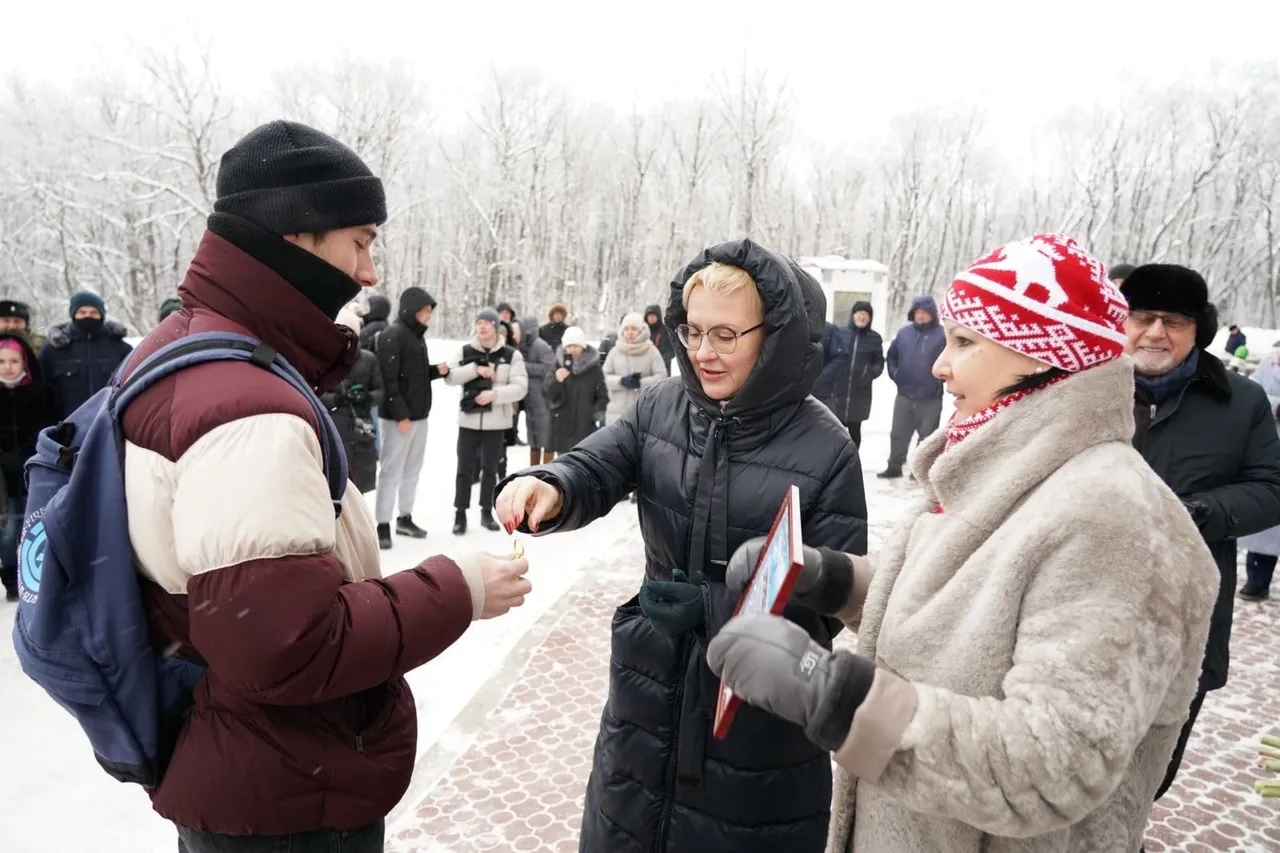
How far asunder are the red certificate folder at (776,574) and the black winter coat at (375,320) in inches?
245

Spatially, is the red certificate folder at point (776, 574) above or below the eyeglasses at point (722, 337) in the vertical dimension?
below

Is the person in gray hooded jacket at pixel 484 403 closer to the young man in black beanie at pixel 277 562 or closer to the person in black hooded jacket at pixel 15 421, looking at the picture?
the person in black hooded jacket at pixel 15 421

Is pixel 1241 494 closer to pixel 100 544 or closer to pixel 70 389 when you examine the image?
pixel 100 544

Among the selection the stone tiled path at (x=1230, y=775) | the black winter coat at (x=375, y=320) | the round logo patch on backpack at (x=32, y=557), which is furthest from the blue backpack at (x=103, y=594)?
the black winter coat at (x=375, y=320)

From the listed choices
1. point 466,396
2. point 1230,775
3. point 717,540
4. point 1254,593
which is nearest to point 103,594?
point 717,540

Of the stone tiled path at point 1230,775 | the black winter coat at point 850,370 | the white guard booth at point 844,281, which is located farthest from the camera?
the white guard booth at point 844,281

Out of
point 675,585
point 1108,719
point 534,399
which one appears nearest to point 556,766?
point 675,585

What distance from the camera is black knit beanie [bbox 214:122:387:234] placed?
1.47m

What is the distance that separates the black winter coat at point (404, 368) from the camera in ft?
21.1

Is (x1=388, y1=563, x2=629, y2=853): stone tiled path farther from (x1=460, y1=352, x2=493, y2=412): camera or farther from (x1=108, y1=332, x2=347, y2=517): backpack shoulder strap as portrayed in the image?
(x1=460, y1=352, x2=493, y2=412): camera

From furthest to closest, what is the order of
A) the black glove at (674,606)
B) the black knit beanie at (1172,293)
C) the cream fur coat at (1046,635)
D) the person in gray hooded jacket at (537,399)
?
1. the person in gray hooded jacket at (537,399)
2. the black knit beanie at (1172,293)
3. the black glove at (674,606)
4. the cream fur coat at (1046,635)

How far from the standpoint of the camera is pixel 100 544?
127 cm

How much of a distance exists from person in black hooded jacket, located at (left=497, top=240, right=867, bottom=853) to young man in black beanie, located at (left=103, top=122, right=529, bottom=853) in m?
0.54

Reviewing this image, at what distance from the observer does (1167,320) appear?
110 inches
